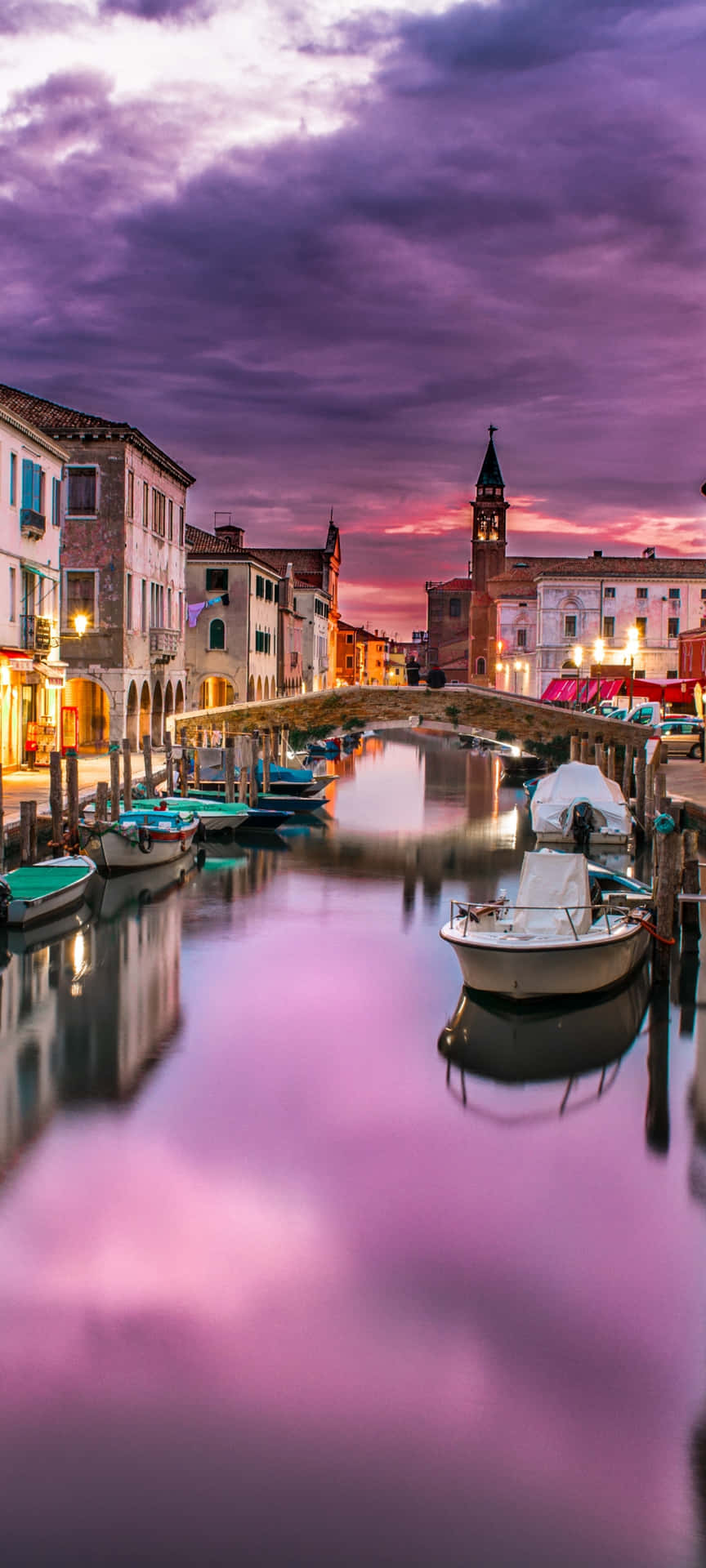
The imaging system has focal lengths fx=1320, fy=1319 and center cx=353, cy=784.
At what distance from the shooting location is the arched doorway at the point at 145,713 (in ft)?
140

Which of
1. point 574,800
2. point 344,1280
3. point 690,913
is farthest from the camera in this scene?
point 574,800

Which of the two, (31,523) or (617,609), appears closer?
(31,523)

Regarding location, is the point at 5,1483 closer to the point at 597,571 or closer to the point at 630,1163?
the point at 630,1163

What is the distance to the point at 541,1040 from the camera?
1513 centimetres

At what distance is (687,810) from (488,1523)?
2122 cm

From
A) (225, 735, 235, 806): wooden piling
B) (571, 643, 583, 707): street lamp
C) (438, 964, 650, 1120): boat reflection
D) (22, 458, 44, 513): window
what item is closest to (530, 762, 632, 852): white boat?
(225, 735, 235, 806): wooden piling

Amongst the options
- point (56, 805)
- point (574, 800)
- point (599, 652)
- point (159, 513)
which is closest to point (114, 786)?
point (56, 805)

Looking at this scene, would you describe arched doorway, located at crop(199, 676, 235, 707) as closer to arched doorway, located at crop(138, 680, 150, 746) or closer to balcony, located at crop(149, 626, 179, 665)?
balcony, located at crop(149, 626, 179, 665)

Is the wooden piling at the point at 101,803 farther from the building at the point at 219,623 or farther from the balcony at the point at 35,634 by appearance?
the building at the point at 219,623

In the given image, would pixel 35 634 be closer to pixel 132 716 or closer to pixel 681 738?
pixel 132 716


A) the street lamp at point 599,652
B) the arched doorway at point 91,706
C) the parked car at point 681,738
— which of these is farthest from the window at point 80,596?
the street lamp at point 599,652

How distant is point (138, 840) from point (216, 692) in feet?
105

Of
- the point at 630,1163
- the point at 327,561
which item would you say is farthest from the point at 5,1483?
the point at 327,561

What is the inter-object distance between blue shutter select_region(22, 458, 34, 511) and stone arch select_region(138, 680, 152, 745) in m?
10.9
